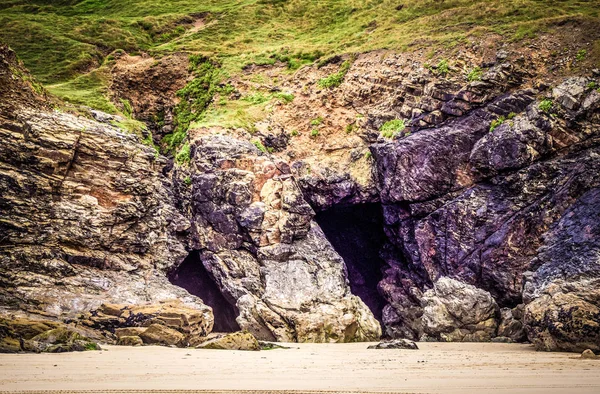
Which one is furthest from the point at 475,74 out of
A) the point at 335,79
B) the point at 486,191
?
the point at 335,79

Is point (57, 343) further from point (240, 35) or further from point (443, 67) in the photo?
point (240, 35)

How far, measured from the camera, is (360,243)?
112 ft

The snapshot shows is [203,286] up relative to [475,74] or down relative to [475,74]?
down

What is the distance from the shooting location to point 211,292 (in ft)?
99.3

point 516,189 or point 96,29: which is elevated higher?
point 96,29

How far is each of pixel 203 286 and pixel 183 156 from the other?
758 cm

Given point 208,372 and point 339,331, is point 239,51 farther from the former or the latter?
point 208,372

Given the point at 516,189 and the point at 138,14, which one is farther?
the point at 138,14

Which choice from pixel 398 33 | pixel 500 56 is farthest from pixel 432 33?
pixel 500 56

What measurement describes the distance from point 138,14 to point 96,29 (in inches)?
408

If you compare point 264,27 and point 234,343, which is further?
point 264,27

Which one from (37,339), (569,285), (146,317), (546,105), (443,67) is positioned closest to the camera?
(37,339)

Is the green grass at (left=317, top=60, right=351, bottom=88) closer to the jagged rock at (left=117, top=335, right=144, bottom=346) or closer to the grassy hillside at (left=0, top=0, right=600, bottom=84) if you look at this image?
the grassy hillside at (left=0, top=0, right=600, bottom=84)

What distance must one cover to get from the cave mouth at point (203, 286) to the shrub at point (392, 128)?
1270 centimetres
